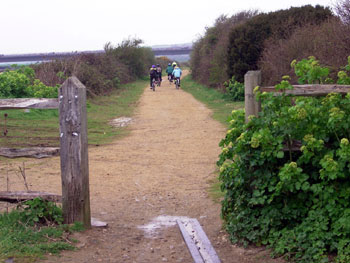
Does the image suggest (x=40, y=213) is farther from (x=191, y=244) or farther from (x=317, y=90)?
(x=317, y=90)

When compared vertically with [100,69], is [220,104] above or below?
below

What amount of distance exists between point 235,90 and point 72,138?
17637 millimetres

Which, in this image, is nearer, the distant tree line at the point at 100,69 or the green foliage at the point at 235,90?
the green foliage at the point at 235,90

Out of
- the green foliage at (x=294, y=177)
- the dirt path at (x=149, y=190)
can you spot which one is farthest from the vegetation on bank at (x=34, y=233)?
the green foliage at (x=294, y=177)

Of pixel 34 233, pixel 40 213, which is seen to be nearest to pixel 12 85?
pixel 40 213

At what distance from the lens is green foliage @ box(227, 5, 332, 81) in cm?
2134

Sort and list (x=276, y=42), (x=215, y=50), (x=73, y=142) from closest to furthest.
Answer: (x=73, y=142) < (x=276, y=42) < (x=215, y=50)

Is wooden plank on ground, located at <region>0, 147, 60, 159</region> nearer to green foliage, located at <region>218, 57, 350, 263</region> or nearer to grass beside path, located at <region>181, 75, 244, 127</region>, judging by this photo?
green foliage, located at <region>218, 57, 350, 263</region>

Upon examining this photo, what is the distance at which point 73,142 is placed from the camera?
5273 millimetres

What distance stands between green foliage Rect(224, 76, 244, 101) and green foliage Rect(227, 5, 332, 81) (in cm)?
72

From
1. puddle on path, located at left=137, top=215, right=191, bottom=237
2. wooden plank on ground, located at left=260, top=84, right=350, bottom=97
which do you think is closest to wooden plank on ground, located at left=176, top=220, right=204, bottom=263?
puddle on path, located at left=137, top=215, right=191, bottom=237

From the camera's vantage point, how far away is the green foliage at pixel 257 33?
70.0 feet

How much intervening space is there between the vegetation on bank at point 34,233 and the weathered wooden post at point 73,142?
0.24m

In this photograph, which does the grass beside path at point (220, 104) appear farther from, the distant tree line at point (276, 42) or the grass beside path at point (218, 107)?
the distant tree line at point (276, 42)
